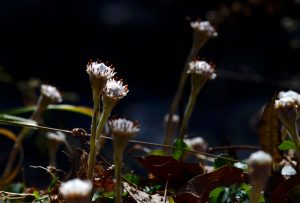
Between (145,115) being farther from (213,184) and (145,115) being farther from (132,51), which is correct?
(213,184)

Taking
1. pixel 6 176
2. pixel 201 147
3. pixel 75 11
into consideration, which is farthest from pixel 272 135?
pixel 75 11

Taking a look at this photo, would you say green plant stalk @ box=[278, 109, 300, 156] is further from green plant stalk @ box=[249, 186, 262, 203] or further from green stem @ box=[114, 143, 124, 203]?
green stem @ box=[114, 143, 124, 203]

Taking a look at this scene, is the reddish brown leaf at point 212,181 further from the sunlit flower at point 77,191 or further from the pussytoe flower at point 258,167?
the sunlit flower at point 77,191

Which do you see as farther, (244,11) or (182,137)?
(244,11)

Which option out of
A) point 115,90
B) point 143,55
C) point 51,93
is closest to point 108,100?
point 115,90

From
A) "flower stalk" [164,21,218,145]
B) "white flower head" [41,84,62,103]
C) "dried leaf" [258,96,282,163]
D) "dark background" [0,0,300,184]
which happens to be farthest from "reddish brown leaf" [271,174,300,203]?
"dark background" [0,0,300,184]

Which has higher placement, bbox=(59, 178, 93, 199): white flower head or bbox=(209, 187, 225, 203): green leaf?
bbox=(209, 187, 225, 203): green leaf
